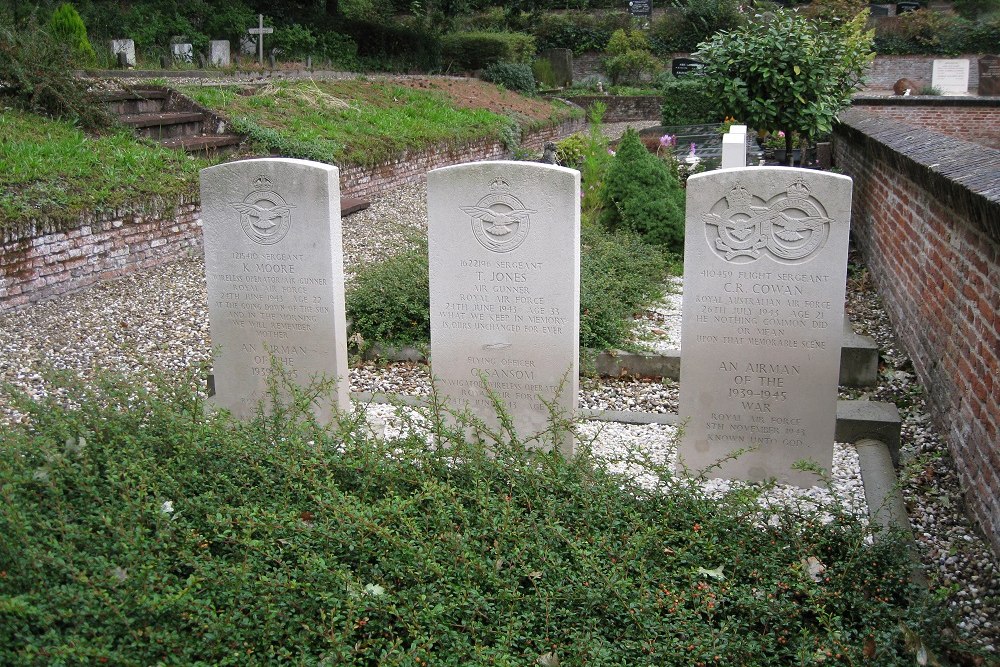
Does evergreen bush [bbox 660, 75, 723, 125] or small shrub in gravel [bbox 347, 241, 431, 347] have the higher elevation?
evergreen bush [bbox 660, 75, 723, 125]

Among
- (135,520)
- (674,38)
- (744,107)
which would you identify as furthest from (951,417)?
(674,38)

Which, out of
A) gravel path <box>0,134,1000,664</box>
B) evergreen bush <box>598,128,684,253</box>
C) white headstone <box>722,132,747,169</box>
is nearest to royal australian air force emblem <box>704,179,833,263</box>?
gravel path <box>0,134,1000,664</box>

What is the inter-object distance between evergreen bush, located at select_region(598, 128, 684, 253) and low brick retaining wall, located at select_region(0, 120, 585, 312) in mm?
4693

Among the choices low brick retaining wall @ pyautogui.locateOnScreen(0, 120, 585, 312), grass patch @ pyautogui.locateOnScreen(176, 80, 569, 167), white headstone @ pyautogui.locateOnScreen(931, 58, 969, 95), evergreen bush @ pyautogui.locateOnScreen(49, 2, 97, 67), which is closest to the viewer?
low brick retaining wall @ pyautogui.locateOnScreen(0, 120, 585, 312)

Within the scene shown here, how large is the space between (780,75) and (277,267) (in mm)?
7679

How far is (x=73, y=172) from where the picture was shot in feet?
29.1

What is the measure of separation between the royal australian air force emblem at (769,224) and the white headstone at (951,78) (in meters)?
26.2

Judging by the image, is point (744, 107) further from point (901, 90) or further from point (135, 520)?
point (901, 90)

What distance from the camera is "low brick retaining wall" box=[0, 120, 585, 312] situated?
7.69 metres

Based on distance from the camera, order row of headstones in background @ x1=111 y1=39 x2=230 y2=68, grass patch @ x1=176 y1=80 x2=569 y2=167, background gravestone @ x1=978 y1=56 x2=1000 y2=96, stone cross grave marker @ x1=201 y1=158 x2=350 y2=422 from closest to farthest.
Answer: stone cross grave marker @ x1=201 y1=158 x2=350 y2=422
grass patch @ x1=176 y1=80 x2=569 y2=167
row of headstones in background @ x1=111 y1=39 x2=230 y2=68
background gravestone @ x1=978 y1=56 x2=1000 y2=96

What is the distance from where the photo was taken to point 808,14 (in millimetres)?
34125

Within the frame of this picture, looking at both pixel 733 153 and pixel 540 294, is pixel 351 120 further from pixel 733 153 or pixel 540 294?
pixel 540 294

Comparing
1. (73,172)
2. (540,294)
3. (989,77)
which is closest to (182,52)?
(73,172)

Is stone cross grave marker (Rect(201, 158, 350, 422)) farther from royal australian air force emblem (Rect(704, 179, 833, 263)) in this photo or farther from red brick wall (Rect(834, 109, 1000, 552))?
red brick wall (Rect(834, 109, 1000, 552))
